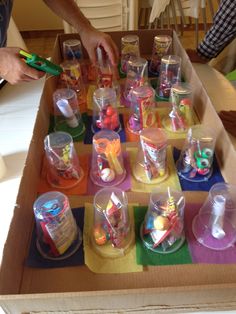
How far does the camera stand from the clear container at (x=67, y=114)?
3.20ft

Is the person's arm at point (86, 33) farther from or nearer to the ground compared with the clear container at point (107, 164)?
farther from the ground

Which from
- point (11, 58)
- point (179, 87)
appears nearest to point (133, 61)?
point (179, 87)

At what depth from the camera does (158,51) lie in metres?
1.28

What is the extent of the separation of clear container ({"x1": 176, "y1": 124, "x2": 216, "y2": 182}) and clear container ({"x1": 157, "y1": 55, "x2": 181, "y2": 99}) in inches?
12.5

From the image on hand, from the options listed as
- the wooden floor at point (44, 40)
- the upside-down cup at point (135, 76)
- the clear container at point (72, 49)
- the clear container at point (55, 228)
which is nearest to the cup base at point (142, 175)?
the clear container at point (55, 228)

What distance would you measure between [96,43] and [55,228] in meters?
0.82

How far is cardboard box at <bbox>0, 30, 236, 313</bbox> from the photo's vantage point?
0.51 m

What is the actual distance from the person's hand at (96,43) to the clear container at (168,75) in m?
0.20

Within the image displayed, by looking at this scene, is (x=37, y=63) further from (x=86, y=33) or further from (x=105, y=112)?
(x=86, y=33)

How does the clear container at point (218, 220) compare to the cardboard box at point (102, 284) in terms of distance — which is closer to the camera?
the cardboard box at point (102, 284)

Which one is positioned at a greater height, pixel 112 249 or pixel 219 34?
pixel 219 34

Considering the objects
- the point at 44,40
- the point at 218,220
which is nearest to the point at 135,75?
the point at 218,220

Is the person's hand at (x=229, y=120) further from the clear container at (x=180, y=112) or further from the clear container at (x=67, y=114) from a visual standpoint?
the clear container at (x=67, y=114)

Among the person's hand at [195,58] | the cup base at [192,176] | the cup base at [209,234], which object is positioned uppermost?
the person's hand at [195,58]
